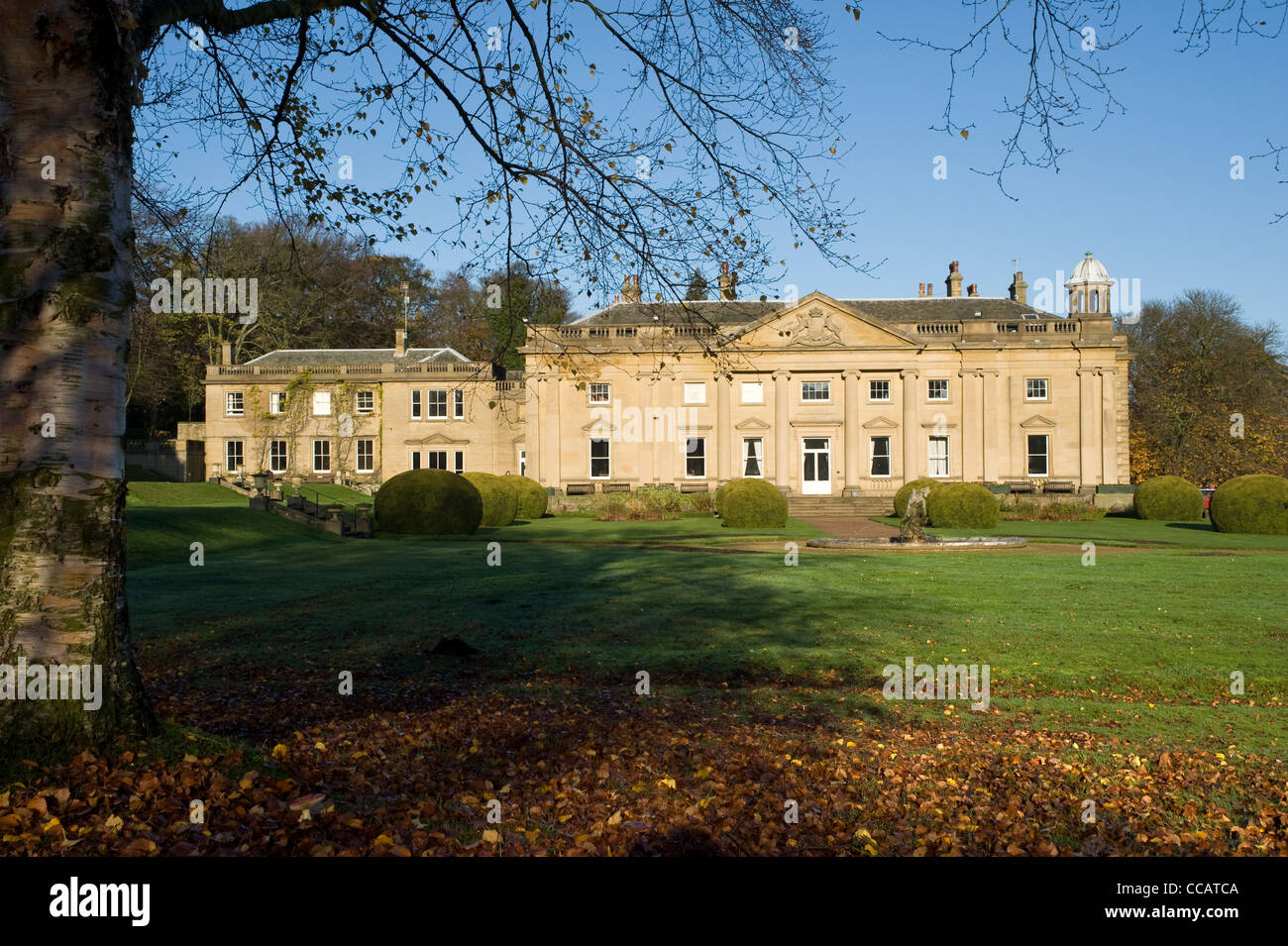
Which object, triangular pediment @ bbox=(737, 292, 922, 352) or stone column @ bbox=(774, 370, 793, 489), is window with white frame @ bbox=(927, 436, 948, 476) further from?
stone column @ bbox=(774, 370, 793, 489)

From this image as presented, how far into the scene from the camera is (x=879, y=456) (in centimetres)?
5041

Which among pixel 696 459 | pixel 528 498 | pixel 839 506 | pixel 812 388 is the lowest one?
pixel 839 506

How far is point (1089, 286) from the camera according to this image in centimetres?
5484

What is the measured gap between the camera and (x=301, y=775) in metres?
5.40

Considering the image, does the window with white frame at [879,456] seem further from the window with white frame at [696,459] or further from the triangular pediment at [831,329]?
the window with white frame at [696,459]

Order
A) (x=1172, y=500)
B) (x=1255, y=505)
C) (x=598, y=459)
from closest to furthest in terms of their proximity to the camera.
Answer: (x=1255, y=505)
(x=1172, y=500)
(x=598, y=459)

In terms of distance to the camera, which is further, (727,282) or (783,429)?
(783,429)

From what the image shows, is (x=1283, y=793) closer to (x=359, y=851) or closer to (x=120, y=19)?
(x=359, y=851)

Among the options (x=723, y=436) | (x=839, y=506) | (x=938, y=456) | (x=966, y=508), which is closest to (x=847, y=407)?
(x=938, y=456)

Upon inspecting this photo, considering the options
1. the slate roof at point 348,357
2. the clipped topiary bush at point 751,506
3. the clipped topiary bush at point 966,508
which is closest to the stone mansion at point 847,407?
the slate roof at point 348,357

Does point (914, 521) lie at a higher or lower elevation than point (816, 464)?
lower

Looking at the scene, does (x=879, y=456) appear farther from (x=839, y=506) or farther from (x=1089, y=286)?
(x=1089, y=286)

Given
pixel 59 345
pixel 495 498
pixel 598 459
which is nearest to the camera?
pixel 59 345

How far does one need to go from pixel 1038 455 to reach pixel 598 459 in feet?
77.0
